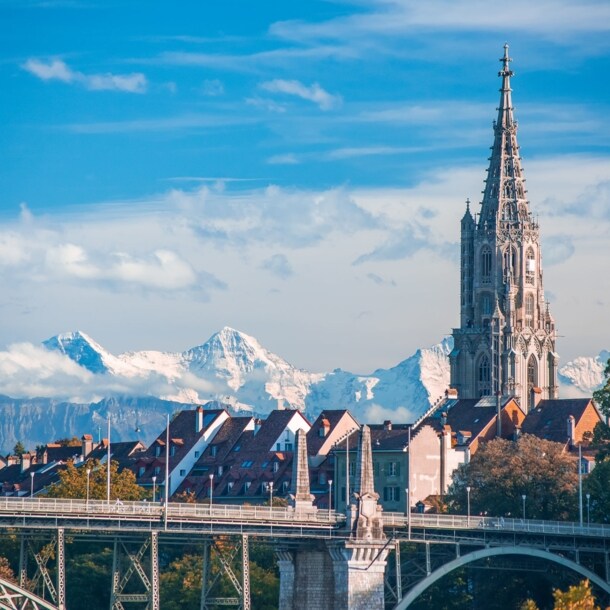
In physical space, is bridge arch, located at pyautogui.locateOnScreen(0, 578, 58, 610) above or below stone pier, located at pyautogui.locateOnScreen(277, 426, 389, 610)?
below

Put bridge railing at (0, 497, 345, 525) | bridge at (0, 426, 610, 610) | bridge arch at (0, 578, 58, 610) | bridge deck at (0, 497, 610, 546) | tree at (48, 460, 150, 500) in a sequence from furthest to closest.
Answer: tree at (48, 460, 150, 500) < bridge at (0, 426, 610, 610) < bridge deck at (0, 497, 610, 546) < bridge railing at (0, 497, 345, 525) < bridge arch at (0, 578, 58, 610)

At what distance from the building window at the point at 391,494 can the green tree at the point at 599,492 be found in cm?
2482

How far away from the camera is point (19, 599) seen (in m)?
126

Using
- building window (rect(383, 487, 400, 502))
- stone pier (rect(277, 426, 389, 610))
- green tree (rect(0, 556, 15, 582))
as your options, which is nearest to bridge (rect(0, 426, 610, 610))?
stone pier (rect(277, 426, 389, 610))

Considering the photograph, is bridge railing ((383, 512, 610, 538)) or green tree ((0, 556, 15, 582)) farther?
green tree ((0, 556, 15, 582))

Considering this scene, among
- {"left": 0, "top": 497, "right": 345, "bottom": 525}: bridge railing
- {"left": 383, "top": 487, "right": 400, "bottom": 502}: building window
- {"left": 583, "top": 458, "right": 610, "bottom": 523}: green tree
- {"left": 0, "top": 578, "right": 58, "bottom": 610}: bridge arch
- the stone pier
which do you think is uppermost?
{"left": 383, "top": 487, "right": 400, "bottom": 502}: building window

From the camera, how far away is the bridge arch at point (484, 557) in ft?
454

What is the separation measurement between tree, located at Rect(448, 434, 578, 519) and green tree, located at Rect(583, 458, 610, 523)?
65.4 inches

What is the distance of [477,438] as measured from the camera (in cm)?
19688

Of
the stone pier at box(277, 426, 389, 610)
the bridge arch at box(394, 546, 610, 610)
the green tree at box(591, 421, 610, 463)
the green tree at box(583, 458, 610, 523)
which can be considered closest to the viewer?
the stone pier at box(277, 426, 389, 610)

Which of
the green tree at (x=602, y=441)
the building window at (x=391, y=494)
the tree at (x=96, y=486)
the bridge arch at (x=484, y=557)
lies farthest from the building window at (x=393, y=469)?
the bridge arch at (x=484, y=557)

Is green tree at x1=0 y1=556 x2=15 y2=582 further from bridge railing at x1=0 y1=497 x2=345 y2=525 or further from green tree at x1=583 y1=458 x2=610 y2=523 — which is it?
green tree at x1=583 y1=458 x2=610 y2=523

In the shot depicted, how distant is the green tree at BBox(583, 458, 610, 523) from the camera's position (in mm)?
158000

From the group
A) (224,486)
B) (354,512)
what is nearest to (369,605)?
(354,512)
